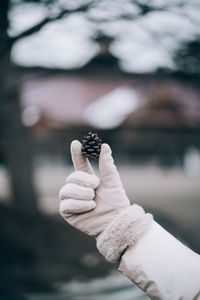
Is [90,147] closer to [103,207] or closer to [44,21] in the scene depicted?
[103,207]

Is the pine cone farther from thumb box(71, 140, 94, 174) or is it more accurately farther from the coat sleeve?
the coat sleeve

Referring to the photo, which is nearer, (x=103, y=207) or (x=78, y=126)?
(x=103, y=207)

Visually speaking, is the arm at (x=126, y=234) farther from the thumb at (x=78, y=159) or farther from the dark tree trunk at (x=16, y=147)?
the dark tree trunk at (x=16, y=147)

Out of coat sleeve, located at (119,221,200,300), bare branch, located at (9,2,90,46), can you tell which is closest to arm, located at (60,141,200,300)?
coat sleeve, located at (119,221,200,300)

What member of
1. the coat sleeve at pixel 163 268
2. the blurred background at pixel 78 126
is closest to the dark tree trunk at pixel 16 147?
the blurred background at pixel 78 126

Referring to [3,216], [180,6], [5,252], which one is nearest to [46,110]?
[3,216]

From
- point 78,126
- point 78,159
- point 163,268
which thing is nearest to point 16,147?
point 78,126
